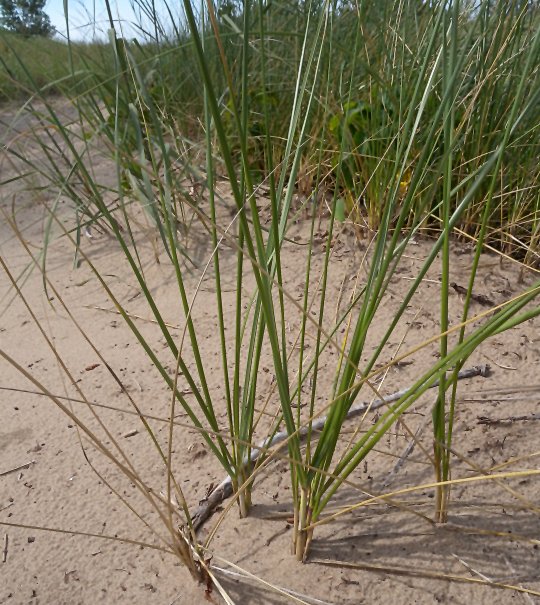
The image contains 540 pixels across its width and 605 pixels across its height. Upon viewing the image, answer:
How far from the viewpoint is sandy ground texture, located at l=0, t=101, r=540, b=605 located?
2.57 feet

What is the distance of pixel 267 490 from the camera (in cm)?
94

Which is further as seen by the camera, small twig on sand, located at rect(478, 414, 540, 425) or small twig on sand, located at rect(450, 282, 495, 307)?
small twig on sand, located at rect(450, 282, 495, 307)

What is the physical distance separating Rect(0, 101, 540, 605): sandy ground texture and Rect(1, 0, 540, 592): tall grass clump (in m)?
0.04

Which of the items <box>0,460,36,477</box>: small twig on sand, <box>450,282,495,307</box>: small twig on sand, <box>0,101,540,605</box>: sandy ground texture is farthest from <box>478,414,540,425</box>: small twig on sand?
<box>0,460,36,477</box>: small twig on sand

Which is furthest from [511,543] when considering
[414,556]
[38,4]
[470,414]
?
[38,4]

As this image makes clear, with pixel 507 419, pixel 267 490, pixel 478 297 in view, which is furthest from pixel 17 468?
pixel 478 297

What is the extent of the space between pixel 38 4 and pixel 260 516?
4.93ft

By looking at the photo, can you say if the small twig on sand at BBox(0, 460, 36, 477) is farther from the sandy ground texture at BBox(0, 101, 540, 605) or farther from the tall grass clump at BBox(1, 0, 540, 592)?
the tall grass clump at BBox(1, 0, 540, 592)

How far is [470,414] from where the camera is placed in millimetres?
1041

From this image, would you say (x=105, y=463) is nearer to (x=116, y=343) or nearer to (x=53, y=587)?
(x=53, y=587)

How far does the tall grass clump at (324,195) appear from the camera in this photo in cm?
67

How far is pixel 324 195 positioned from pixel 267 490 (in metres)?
0.96

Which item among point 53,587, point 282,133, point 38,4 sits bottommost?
point 53,587

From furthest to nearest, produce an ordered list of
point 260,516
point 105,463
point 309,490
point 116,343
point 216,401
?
point 116,343
point 216,401
point 105,463
point 260,516
point 309,490
